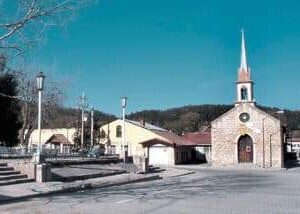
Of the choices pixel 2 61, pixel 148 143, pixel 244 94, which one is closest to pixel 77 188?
pixel 2 61

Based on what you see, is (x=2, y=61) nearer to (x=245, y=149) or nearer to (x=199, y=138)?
(x=245, y=149)

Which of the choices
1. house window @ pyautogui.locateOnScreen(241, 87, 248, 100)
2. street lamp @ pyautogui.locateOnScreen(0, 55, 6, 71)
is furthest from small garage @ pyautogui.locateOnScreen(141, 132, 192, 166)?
street lamp @ pyautogui.locateOnScreen(0, 55, 6, 71)

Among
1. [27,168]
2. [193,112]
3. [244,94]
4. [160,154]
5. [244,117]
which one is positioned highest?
[193,112]

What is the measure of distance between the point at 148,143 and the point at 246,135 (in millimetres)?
12884

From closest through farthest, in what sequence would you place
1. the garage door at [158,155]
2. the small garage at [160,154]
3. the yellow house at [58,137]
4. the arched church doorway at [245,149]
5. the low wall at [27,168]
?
the low wall at [27,168]
the arched church doorway at [245,149]
the small garage at [160,154]
the garage door at [158,155]
the yellow house at [58,137]

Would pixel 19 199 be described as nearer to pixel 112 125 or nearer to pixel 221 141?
pixel 221 141

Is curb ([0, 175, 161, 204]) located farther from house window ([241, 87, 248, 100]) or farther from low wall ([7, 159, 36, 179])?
house window ([241, 87, 248, 100])

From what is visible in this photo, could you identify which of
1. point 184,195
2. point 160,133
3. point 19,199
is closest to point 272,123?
point 160,133

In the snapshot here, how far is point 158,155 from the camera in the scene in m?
71.4

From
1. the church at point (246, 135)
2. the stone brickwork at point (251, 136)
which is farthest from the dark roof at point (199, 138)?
the church at point (246, 135)

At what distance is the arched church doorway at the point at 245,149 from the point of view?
6875cm

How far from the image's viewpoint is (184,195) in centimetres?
2109

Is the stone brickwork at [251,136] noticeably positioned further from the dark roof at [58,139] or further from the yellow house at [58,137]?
the dark roof at [58,139]

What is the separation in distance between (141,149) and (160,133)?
155 inches
